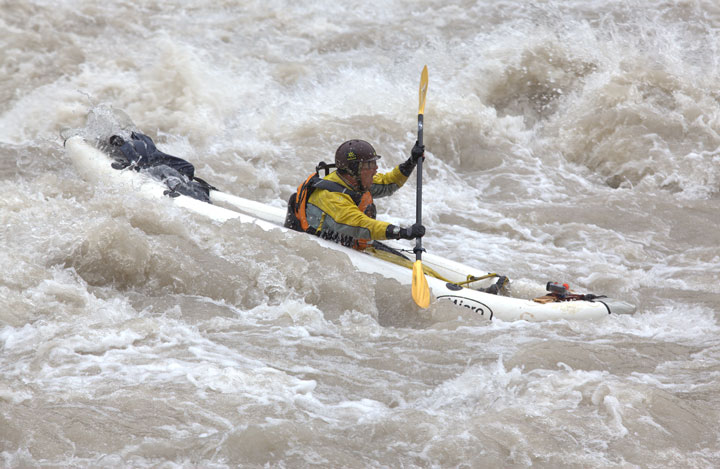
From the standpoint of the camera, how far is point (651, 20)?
1005 centimetres

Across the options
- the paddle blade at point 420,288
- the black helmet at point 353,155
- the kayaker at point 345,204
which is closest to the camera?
the paddle blade at point 420,288

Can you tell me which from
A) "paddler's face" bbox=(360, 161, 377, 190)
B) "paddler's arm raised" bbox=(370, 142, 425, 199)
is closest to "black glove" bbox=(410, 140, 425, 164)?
"paddler's arm raised" bbox=(370, 142, 425, 199)

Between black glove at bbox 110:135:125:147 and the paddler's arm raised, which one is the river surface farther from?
the paddler's arm raised

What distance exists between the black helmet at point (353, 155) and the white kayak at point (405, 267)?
535mm

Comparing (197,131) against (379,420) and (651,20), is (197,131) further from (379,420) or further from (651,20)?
(651,20)

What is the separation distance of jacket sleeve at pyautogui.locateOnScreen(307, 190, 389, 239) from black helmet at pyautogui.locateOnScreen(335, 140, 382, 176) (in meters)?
0.21

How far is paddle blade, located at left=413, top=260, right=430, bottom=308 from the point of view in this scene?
442 centimetres

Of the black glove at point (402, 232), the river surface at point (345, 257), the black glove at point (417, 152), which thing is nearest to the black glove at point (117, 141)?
the river surface at point (345, 257)

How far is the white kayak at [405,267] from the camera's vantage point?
4523 millimetres

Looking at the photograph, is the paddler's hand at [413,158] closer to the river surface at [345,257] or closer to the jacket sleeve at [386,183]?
the jacket sleeve at [386,183]

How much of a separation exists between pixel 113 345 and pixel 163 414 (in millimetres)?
673

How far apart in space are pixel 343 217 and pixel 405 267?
58 cm

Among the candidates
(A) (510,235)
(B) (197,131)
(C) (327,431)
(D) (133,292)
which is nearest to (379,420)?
(C) (327,431)

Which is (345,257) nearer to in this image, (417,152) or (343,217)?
(343,217)
